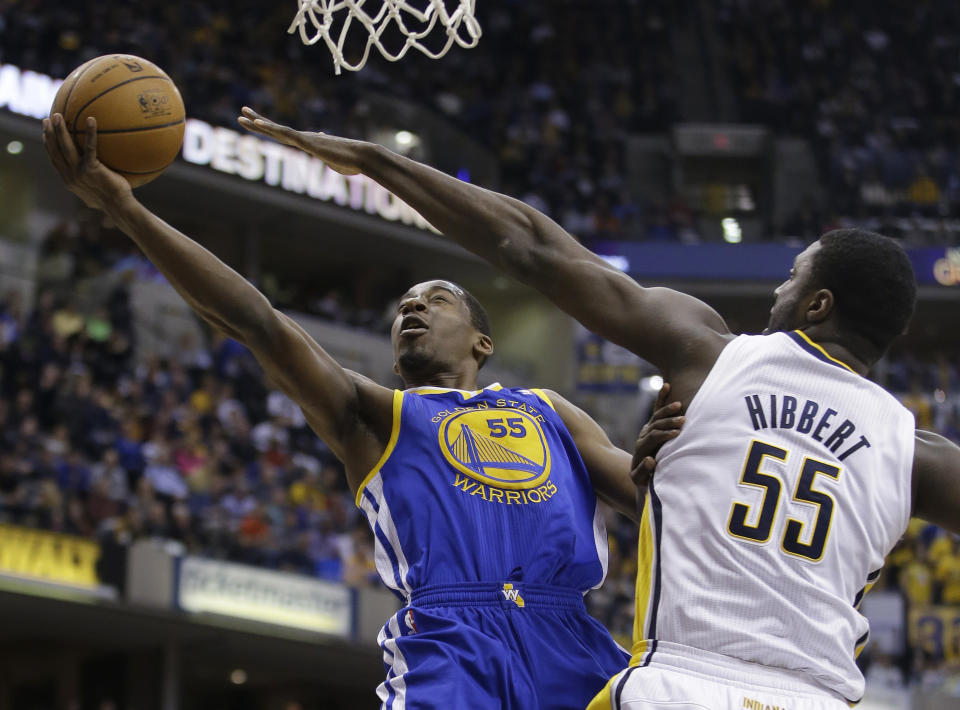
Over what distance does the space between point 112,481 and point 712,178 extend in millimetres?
19051

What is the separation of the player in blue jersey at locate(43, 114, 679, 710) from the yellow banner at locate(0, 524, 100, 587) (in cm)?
945

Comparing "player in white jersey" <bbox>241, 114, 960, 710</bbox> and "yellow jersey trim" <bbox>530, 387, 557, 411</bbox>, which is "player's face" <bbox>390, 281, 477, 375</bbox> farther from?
"player in white jersey" <bbox>241, 114, 960, 710</bbox>

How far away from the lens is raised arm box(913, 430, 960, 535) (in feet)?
11.1

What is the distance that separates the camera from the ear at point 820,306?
10.9 feet

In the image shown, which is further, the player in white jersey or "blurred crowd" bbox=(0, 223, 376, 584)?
"blurred crowd" bbox=(0, 223, 376, 584)

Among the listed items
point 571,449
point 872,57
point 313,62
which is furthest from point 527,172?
point 571,449

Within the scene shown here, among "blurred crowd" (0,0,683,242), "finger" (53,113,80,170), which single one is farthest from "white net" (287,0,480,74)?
"blurred crowd" (0,0,683,242)

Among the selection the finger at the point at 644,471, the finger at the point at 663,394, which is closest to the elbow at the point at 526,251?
the finger at the point at 663,394

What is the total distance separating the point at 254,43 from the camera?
78.0 ft

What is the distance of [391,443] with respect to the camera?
13.6 ft

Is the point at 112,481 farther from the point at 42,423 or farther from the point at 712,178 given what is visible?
the point at 712,178

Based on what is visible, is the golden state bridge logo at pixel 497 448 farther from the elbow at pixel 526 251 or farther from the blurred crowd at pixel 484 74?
the blurred crowd at pixel 484 74

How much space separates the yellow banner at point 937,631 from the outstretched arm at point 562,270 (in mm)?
14651

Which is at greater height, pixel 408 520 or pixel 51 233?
pixel 51 233
